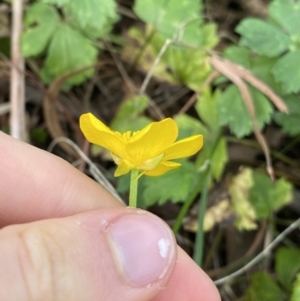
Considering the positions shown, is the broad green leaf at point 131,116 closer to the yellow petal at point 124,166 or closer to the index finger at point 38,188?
the index finger at point 38,188

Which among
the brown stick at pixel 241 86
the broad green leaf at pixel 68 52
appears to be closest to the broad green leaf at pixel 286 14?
the brown stick at pixel 241 86

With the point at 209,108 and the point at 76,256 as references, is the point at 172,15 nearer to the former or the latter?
the point at 209,108

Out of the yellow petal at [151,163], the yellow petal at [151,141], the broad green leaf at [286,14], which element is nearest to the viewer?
the yellow petal at [151,141]

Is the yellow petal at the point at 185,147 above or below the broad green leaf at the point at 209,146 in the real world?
above

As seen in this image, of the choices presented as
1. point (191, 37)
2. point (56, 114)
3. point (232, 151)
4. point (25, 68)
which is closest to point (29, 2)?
point (25, 68)

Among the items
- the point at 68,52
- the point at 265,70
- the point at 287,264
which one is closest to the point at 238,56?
the point at 265,70

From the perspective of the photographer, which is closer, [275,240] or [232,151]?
[275,240]

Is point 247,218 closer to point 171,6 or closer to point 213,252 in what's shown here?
point 213,252
